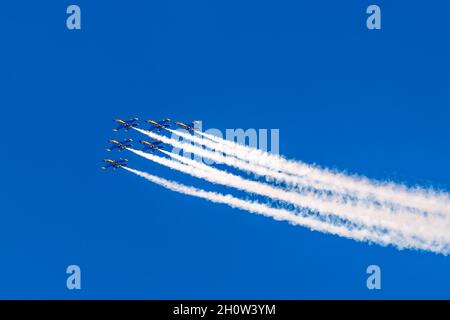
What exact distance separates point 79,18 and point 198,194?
1956 cm

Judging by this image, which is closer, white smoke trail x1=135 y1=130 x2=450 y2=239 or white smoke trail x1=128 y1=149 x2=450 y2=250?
white smoke trail x1=128 y1=149 x2=450 y2=250

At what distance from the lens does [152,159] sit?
102 meters

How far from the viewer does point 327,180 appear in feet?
310

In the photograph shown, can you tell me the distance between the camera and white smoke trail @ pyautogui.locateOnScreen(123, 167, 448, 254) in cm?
9185

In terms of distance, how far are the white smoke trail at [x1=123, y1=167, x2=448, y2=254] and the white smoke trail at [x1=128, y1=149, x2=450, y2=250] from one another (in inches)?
20.2

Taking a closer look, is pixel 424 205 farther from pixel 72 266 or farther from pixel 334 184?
pixel 72 266

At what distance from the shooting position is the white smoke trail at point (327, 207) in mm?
90750

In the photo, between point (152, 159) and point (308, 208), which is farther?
point (152, 159)

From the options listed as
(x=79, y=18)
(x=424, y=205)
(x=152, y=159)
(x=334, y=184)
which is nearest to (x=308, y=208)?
(x=334, y=184)

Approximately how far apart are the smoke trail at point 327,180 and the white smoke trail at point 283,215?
270cm

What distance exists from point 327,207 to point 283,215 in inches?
144

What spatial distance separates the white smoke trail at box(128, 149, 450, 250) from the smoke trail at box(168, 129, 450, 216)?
1.32 meters
